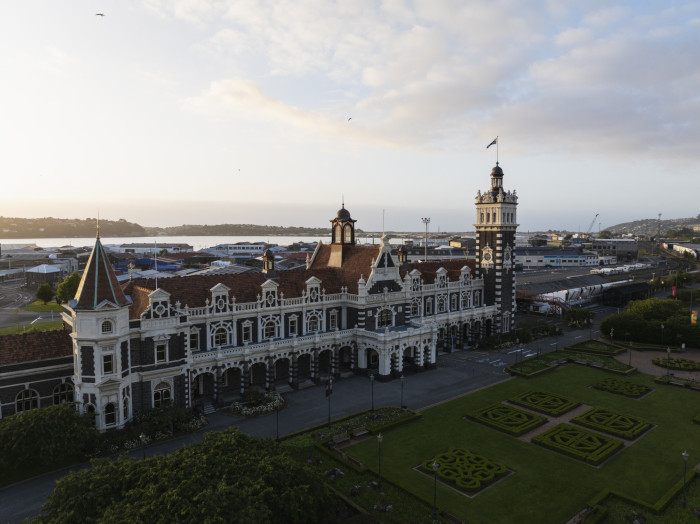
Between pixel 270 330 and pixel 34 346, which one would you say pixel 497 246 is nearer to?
pixel 270 330

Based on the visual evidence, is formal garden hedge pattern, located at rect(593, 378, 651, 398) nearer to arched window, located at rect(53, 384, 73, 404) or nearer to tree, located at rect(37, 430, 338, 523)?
tree, located at rect(37, 430, 338, 523)

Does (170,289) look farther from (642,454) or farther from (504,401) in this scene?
(642,454)

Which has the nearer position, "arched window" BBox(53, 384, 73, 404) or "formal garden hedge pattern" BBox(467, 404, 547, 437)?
"arched window" BBox(53, 384, 73, 404)

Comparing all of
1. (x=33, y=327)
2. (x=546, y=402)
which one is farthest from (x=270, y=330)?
(x=33, y=327)

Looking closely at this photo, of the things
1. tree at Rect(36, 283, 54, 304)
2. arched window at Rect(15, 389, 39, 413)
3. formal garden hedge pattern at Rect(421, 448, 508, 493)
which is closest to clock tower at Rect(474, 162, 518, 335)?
formal garden hedge pattern at Rect(421, 448, 508, 493)

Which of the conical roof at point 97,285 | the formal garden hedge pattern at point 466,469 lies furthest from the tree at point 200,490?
the conical roof at point 97,285

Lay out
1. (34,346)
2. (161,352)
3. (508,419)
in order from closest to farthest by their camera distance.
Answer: (34,346), (161,352), (508,419)

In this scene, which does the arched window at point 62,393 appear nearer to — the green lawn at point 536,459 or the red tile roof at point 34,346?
the red tile roof at point 34,346
